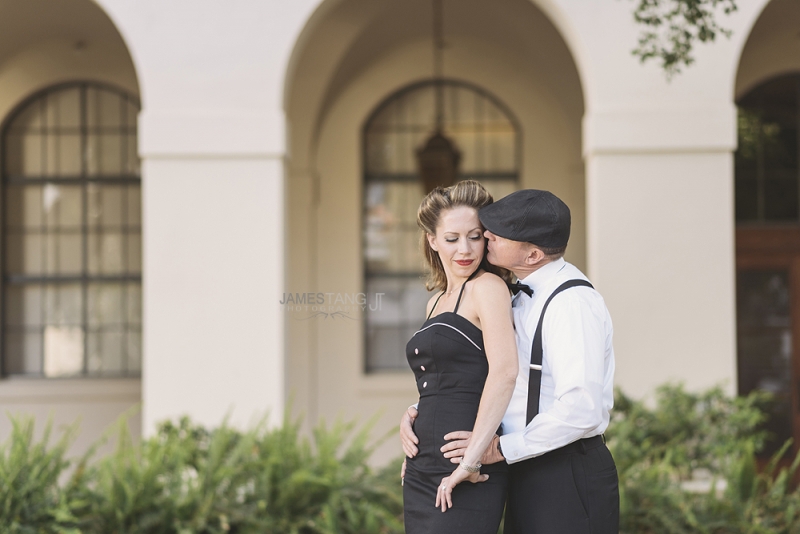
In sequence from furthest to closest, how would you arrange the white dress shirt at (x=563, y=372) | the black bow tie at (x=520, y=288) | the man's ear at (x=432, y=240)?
1. the man's ear at (x=432, y=240)
2. the black bow tie at (x=520, y=288)
3. the white dress shirt at (x=563, y=372)

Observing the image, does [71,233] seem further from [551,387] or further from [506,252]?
[551,387]

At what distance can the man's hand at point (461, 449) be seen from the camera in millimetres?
2248

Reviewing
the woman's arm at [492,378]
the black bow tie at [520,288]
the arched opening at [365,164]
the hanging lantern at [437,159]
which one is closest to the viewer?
the woman's arm at [492,378]

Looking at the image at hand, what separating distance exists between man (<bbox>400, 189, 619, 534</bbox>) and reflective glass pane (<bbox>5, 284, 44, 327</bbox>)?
743 centimetres

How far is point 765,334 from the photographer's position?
745cm

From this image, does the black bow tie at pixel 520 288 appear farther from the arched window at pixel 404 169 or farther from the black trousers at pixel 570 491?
the arched window at pixel 404 169

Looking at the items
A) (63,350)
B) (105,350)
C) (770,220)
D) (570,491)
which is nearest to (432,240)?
(570,491)

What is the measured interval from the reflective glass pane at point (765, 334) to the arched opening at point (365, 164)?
1664 millimetres

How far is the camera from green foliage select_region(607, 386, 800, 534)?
4.44m

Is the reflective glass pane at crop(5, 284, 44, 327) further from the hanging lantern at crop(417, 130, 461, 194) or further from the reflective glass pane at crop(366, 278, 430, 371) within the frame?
the hanging lantern at crop(417, 130, 461, 194)

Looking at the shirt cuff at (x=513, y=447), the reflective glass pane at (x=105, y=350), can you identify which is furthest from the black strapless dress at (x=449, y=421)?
the reflective glass pane at (x=105, y=350)

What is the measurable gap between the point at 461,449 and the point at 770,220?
6453 mm

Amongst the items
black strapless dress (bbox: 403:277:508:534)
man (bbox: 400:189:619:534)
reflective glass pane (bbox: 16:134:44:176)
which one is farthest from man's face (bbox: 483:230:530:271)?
reflective glass pane (bbox: 16:134:44:176)

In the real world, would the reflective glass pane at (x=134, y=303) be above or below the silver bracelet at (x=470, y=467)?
above
